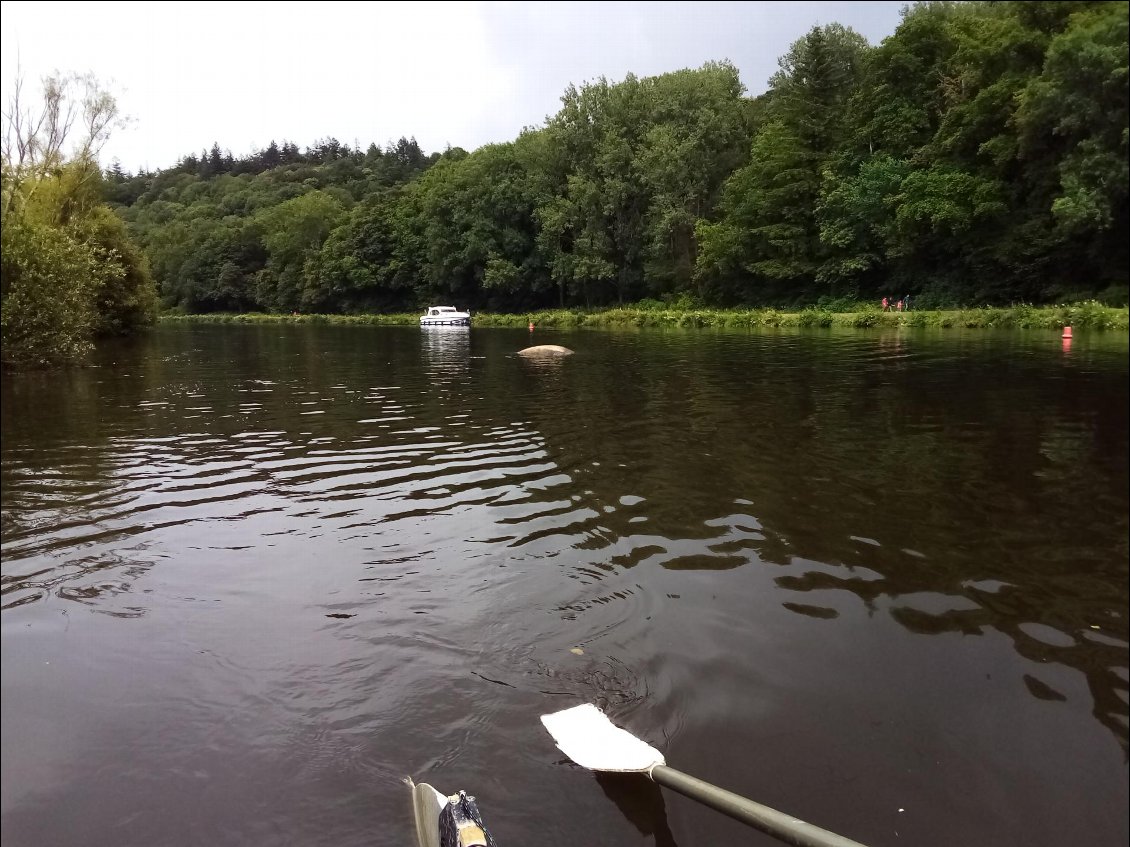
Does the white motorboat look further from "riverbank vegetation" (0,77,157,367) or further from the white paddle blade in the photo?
the white paddle blade

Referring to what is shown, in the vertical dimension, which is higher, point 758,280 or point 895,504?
point 758,280

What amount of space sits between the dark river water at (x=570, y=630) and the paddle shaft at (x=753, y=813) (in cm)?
30

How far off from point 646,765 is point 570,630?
2.10 meters

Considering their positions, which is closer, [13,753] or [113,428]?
[13,753]

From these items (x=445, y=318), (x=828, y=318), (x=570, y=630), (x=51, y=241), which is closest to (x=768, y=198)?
(x=828, y=318)

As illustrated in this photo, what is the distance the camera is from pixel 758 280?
189 ft

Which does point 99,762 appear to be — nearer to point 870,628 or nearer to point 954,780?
point 954,780

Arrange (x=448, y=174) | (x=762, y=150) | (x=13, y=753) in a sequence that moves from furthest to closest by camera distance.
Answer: (x=448, y=174), (x=762, y=150), (x=13, y=753)

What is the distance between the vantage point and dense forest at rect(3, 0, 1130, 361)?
2997 cm

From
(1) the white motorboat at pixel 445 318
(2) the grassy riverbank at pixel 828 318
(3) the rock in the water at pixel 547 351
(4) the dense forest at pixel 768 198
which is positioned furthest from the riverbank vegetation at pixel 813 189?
(3) the rock in the water at pixel 547 351

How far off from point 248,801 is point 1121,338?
31.2 metres

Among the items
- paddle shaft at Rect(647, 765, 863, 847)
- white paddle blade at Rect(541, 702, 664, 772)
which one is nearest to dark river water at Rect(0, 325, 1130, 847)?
white paddle blade at Rect(541, 702, 664, 772)

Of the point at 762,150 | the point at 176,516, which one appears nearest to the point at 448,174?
the point at 762,150

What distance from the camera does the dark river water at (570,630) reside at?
412cm
